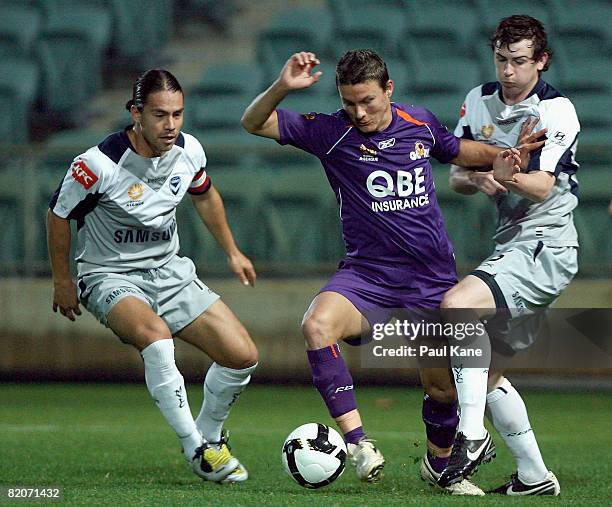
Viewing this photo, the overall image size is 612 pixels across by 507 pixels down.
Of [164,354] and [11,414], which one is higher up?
[164,354]

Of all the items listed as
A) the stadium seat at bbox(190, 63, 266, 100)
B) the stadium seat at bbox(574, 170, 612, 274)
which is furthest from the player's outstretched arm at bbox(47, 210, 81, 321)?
the stadium seat at bbox(190, 63, 266, 100)

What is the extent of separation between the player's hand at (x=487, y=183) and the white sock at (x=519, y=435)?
0.89m

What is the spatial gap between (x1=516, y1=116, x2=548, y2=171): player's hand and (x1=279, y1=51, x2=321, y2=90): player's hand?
930mm

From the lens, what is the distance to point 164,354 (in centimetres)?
543

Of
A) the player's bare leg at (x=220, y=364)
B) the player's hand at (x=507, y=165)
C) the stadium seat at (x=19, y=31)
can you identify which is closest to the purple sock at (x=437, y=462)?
the player's bare leg at (x=220, y=364)

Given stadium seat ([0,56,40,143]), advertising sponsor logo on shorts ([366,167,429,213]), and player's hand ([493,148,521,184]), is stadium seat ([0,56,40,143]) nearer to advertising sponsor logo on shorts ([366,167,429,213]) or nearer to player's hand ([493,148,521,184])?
advertising sponsor logo on shorts ([366,167,429,213])

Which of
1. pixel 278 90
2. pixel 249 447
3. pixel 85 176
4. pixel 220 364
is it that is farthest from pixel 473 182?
pixel 249 447

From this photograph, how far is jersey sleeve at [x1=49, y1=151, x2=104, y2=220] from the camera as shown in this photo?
562 cm

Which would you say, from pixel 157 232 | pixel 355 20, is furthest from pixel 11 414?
pixel 355 20

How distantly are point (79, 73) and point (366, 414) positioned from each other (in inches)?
209

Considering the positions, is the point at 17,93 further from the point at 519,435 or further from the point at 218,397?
the point at 519,435

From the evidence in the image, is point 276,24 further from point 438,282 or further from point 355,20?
point 438,282

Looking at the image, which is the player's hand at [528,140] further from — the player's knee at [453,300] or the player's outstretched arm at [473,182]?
the player's knee at [453,300]

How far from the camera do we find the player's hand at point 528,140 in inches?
204
